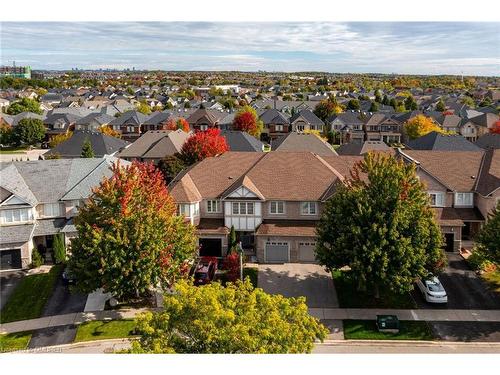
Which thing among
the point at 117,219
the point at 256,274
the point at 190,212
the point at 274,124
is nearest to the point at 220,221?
the point at 190,212

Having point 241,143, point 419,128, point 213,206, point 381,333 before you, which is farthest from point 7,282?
point 419,128

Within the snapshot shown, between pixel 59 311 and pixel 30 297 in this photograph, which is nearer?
pixel 59 311

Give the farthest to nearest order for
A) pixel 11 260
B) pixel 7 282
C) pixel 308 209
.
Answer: pixel 308 209, pixel 11 260, pixel 7 282

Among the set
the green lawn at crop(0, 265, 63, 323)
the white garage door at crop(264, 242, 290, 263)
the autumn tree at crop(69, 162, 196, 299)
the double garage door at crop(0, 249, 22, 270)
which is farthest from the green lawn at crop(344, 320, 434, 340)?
the double garage door at crop(0, 249, 22, 270)

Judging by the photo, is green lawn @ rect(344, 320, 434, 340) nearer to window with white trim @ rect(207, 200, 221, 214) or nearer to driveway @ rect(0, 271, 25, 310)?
window with white trim @ rect(207, 200, 221, 214)

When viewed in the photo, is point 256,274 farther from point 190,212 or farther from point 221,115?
point 221,115

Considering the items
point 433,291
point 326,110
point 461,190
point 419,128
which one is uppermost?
point 326,110

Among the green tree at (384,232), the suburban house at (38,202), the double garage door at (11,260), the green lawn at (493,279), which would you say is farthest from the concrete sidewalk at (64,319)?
the green lawn at (493,279)

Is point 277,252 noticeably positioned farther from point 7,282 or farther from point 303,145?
point 303,145
